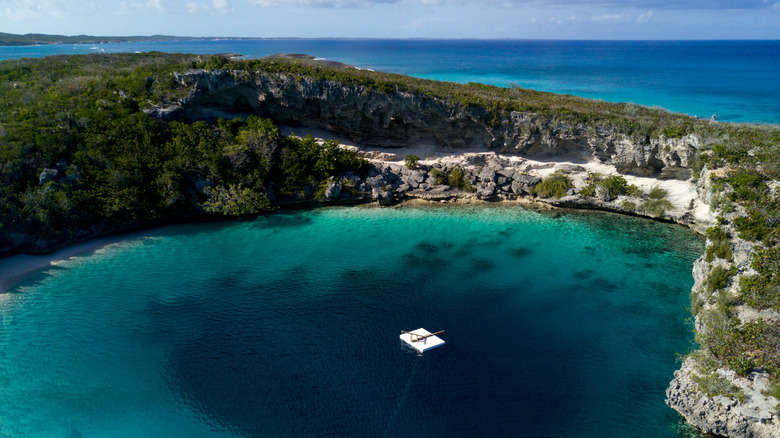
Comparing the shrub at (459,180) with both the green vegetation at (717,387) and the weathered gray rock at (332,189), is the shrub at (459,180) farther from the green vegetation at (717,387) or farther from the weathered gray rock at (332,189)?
the green vegetation at (717,387)

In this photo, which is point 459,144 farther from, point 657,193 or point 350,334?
point 350,334

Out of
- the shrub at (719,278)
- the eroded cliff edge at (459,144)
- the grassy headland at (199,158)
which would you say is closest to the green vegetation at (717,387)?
the grassy headland at (199,158)

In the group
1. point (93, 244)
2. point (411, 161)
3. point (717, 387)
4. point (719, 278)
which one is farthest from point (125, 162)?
point (719, 278)

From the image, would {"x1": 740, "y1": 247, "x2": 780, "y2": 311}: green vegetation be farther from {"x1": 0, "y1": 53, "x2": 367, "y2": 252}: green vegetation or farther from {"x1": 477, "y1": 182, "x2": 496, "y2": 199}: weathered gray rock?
{"x1": 0, "y1": 53, "x2": 367, "y2": 252}: green vegetation

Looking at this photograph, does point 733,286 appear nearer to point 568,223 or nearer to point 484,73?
point 568,223

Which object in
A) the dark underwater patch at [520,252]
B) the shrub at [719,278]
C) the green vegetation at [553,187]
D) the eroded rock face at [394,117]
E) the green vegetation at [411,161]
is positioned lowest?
the dark underwater patch at [520,252]

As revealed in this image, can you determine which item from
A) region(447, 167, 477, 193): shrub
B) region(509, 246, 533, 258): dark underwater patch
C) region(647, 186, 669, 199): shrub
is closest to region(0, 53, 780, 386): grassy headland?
region(647, 186, 669, 199): shrub

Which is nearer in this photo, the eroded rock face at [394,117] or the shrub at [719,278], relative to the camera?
the shrub at [719,278]
